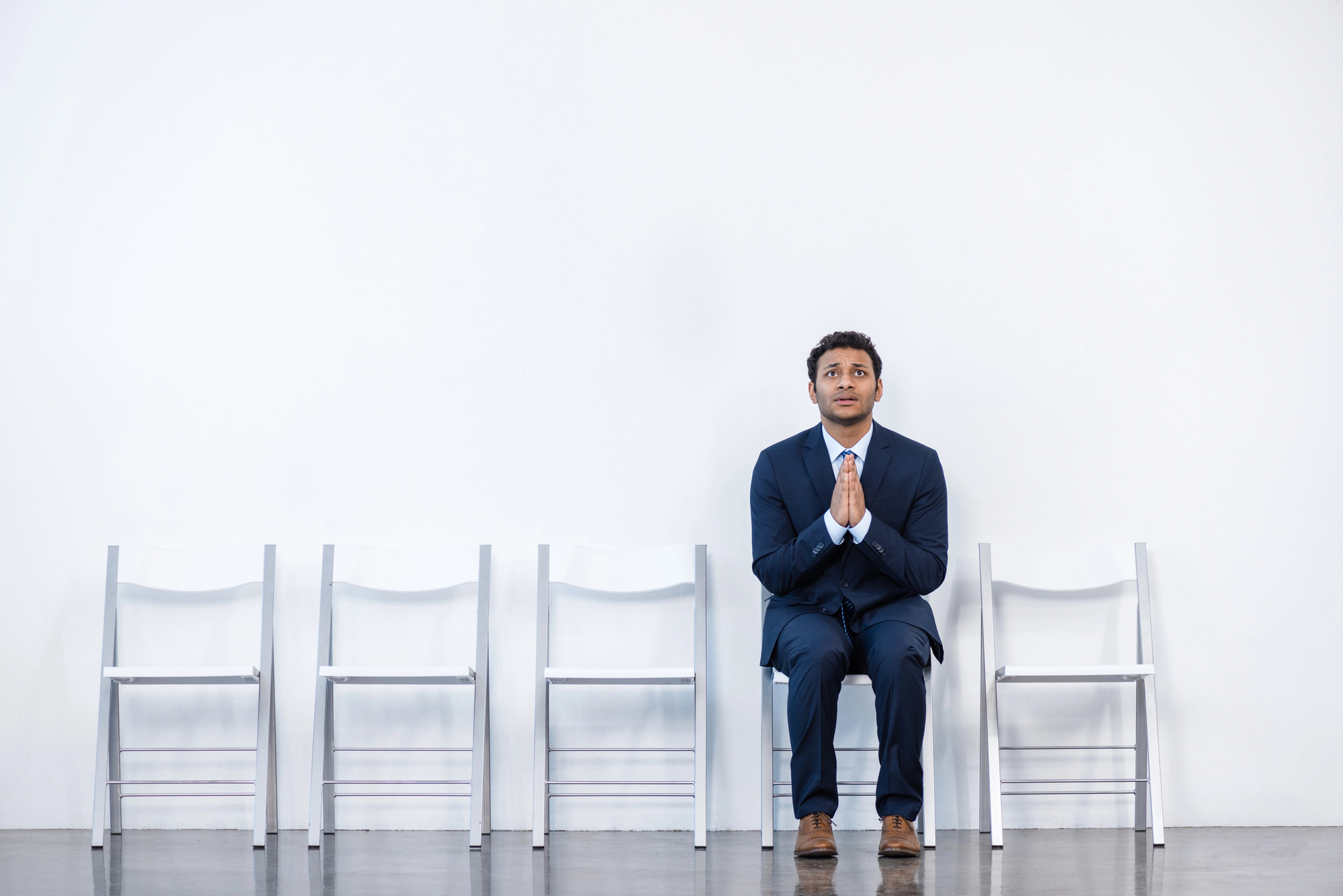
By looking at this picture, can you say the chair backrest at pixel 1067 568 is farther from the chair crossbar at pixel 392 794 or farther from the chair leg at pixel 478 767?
the chair crossbar at pixel 392 794

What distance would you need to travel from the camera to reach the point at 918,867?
2.51 metres

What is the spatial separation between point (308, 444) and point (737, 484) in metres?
1.32

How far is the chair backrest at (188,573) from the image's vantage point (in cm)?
315

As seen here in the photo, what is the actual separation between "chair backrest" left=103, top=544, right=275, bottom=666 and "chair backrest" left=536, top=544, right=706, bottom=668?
2.60 ft

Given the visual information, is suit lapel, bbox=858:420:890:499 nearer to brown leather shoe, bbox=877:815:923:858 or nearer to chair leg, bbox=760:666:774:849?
chair leg, bbox=760:666:774:849

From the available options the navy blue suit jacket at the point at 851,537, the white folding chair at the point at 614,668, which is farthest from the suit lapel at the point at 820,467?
the white folding chair at the point at 614,668

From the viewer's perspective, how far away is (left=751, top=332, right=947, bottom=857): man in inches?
103

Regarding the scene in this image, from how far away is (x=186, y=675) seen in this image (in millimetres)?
2889

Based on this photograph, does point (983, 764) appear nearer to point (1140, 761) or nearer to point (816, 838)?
point (1140, 761)

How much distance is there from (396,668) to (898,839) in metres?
1.35

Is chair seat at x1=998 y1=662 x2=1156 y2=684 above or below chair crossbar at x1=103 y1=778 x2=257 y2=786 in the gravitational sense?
above

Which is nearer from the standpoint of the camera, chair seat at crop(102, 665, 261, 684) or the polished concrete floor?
the polished concrete floor

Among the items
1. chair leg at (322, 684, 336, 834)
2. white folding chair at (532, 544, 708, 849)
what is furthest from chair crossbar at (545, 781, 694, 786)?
chair leg at (322, 684, 336, 834)

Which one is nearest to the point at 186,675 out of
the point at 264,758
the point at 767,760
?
the point at 264,758
